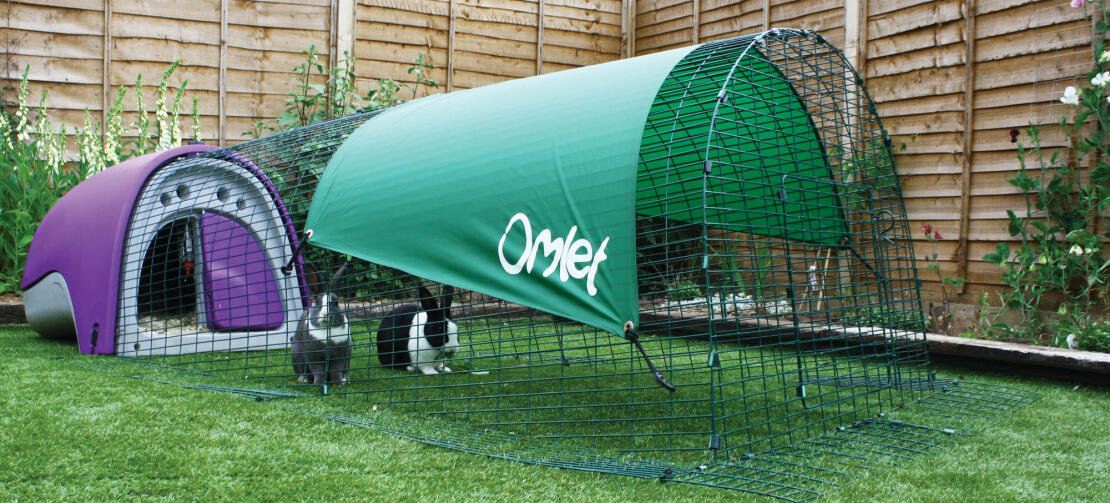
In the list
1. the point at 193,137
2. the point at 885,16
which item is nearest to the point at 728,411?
the point at 885,16

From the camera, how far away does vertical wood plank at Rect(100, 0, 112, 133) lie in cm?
479

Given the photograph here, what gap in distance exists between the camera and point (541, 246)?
6.52 feet

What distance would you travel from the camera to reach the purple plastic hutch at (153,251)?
321 centimetres

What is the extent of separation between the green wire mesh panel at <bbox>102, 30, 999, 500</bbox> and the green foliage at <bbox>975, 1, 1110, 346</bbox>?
710 mm

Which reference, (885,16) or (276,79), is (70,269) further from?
(885,16)

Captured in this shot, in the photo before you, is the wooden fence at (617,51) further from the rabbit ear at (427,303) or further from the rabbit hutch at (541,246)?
the rabbit ear at (427,303)

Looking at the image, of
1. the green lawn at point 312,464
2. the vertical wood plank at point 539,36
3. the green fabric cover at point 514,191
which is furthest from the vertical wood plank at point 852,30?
the green fabric cover at point 514,191

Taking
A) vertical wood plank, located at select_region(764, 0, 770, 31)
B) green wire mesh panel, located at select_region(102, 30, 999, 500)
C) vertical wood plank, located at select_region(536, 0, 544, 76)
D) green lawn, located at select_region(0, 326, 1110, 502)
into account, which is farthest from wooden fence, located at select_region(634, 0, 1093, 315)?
vertical wood plank, located at select_region(536, 0, 544, 76)

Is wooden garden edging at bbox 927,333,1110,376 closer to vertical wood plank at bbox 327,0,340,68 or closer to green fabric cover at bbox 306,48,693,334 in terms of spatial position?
green fabric cover at bbox 306,48,693,334

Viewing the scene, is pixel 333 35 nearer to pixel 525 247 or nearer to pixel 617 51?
pixel 617 51

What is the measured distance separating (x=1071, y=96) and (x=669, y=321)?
2800mm

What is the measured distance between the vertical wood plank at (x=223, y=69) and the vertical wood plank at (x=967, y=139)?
4481 mm

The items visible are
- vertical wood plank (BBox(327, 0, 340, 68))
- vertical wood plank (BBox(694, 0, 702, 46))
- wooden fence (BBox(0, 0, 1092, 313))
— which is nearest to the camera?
wooden fence (BBox(0, 0, 1092, 313))

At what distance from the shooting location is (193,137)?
5035 millimetres
